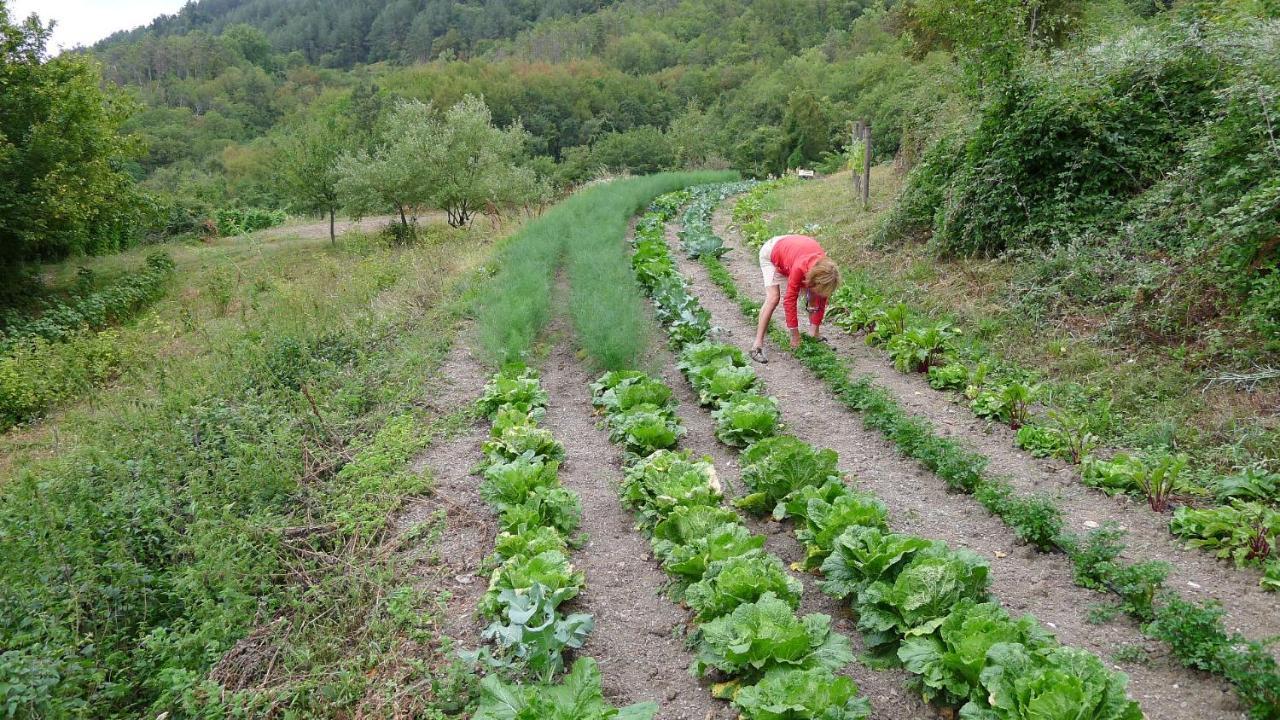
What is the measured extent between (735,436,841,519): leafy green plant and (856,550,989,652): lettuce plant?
126 cm

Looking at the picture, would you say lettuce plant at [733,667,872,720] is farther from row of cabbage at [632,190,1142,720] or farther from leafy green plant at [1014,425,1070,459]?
leafy green plant at [1014,425,1070,459]

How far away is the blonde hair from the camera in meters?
7.32

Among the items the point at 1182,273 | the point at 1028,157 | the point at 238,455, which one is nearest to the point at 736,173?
the point at 1028,157

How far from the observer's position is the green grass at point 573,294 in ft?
26.1

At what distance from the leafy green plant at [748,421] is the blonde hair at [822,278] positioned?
5.69 feet

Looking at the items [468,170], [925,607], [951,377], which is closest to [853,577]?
[925,607]

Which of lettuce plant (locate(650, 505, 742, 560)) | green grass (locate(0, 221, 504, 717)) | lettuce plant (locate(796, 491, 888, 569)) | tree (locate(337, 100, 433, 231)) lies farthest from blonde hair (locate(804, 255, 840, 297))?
tree (locate(337, 100, 433, 231))

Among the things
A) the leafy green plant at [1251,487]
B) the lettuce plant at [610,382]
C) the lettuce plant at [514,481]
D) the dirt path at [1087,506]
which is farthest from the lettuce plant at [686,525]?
the leafy green plant at [1251,487]

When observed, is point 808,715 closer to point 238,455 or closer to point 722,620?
point 722,620

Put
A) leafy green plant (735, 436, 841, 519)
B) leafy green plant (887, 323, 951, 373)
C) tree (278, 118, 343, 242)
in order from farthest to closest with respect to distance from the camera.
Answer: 1. tree (278, 118, 343, 242)
2. leafy green plant (887, 323, 951, 373)
3. leafy green plant (735, 436, 841, 519)

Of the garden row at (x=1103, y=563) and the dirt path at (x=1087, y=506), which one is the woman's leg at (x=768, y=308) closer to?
the dirt path at (x=1087, y=506)

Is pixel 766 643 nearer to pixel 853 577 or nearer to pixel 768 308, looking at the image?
pixel 853 577

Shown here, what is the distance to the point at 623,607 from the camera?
4.21 meters

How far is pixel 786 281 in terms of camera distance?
7922mm
